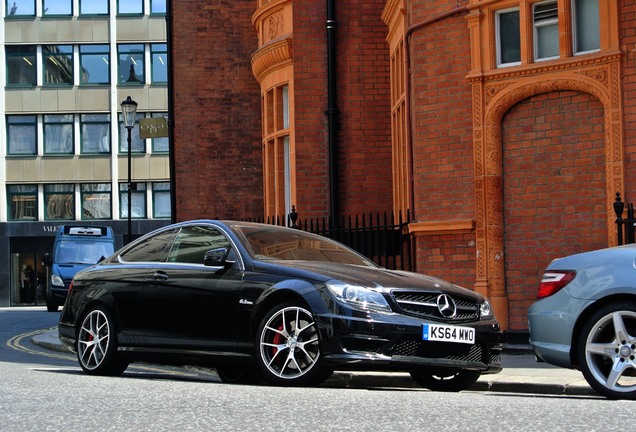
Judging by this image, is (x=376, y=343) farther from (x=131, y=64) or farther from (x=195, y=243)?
(x=131, y=64)

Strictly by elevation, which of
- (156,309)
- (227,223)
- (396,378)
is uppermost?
(227,223)

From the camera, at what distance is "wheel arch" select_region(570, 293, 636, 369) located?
9.09 metres

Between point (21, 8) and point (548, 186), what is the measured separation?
44.8 m

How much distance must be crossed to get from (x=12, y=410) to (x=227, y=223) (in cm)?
A: 378

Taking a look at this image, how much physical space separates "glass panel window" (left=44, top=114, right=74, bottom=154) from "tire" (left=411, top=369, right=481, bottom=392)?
46965 millimetres

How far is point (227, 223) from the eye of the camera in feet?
36.2

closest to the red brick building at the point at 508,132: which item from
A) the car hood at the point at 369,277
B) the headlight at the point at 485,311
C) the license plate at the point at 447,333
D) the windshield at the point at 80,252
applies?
the headlight at the point at 485,311

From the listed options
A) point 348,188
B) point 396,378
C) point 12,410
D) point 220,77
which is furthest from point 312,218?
point 12,410

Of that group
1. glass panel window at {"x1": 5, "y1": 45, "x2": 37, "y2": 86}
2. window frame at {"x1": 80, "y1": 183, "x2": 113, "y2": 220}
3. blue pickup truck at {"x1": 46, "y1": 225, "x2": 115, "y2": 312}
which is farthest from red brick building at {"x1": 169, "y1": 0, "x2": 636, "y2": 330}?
glass panel window at {"x1": 5, "y1": 45, "x2": 37, "y2": 86}

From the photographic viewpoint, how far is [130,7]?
5616 cm

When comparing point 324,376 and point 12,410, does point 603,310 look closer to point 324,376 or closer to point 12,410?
point 324,376

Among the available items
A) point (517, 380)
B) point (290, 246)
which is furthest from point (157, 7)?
point (517, 380)

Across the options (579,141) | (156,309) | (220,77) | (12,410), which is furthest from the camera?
(220,77)

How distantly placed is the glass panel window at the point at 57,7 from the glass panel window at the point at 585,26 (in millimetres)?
43576
